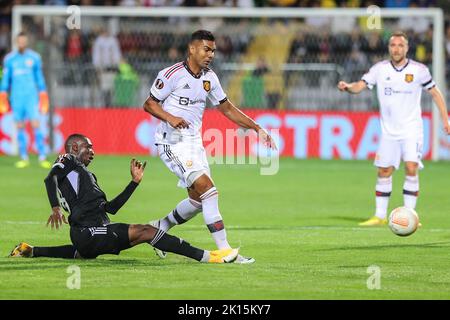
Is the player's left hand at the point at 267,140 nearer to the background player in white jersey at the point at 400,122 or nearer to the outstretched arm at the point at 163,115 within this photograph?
the outstretched arm at the point at 163,115

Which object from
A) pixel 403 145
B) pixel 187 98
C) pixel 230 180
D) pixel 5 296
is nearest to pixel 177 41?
pixel 230 180

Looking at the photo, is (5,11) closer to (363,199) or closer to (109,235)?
(363,199)

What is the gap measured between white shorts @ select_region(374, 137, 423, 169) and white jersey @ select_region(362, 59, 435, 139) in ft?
0.24

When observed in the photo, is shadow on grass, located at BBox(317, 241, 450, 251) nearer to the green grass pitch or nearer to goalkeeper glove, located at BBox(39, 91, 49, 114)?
the green grass pitch

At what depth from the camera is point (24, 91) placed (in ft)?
73.2

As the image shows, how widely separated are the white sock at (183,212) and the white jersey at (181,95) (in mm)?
675

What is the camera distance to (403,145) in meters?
14.1

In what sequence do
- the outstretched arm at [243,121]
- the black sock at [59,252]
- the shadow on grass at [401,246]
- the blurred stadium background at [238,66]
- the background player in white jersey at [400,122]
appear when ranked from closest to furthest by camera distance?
the black sock at [59,252] → the outstretched arm at [243,121] → the shadow on grass at [401,246] → the background player in white jersey at [400,122] → the blurred stadium background at [238,66]

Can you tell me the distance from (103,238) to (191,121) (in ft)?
5.48

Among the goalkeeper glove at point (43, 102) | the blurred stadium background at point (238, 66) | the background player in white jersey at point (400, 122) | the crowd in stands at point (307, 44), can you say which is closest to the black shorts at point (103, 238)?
the background player in white jersey at point (400, 122)

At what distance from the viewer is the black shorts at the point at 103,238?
990cm

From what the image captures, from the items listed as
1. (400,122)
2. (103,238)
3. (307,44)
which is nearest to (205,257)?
(103,238)

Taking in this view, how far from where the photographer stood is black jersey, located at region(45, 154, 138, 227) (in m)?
9.97

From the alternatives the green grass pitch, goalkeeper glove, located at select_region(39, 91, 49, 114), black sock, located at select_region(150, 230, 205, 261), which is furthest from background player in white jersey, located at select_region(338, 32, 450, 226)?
goalkeeper glove, located at select_region(39, 91, 49, 114)
